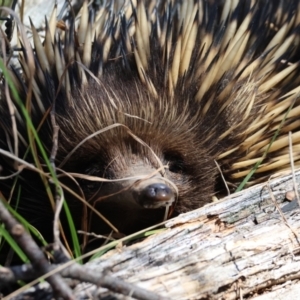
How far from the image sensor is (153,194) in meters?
1.68

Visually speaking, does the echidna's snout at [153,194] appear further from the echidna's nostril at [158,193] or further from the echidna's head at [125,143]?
the echidna's head at [125,143]

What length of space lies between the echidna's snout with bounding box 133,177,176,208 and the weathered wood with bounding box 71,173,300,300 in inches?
3.2

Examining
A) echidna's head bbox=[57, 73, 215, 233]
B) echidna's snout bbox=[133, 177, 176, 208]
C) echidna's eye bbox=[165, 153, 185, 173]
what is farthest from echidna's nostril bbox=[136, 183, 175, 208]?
echidna's eye bbox=[165, 153, 185, 173]

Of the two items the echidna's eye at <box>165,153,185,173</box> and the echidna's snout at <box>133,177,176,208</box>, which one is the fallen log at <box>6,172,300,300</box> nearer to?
the echidna's snout at <box>133,177,176,208</box>

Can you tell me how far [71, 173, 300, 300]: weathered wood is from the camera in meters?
1.53

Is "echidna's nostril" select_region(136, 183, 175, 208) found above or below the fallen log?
above

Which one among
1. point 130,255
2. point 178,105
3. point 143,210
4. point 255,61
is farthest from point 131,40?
point 130,255

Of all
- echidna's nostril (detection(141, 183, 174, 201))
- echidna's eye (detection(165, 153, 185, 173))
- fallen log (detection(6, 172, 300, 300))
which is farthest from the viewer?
echidna's eye (detection(165, 153, 185, 173))

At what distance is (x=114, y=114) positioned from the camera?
2.00m

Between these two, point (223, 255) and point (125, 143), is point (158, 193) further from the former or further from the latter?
point (125, 143)

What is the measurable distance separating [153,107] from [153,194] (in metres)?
0.45

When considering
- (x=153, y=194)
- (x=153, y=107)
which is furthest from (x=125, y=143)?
(x=153, y=194)

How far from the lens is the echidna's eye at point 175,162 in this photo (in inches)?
83.1

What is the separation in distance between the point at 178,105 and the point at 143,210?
1.22 ft
